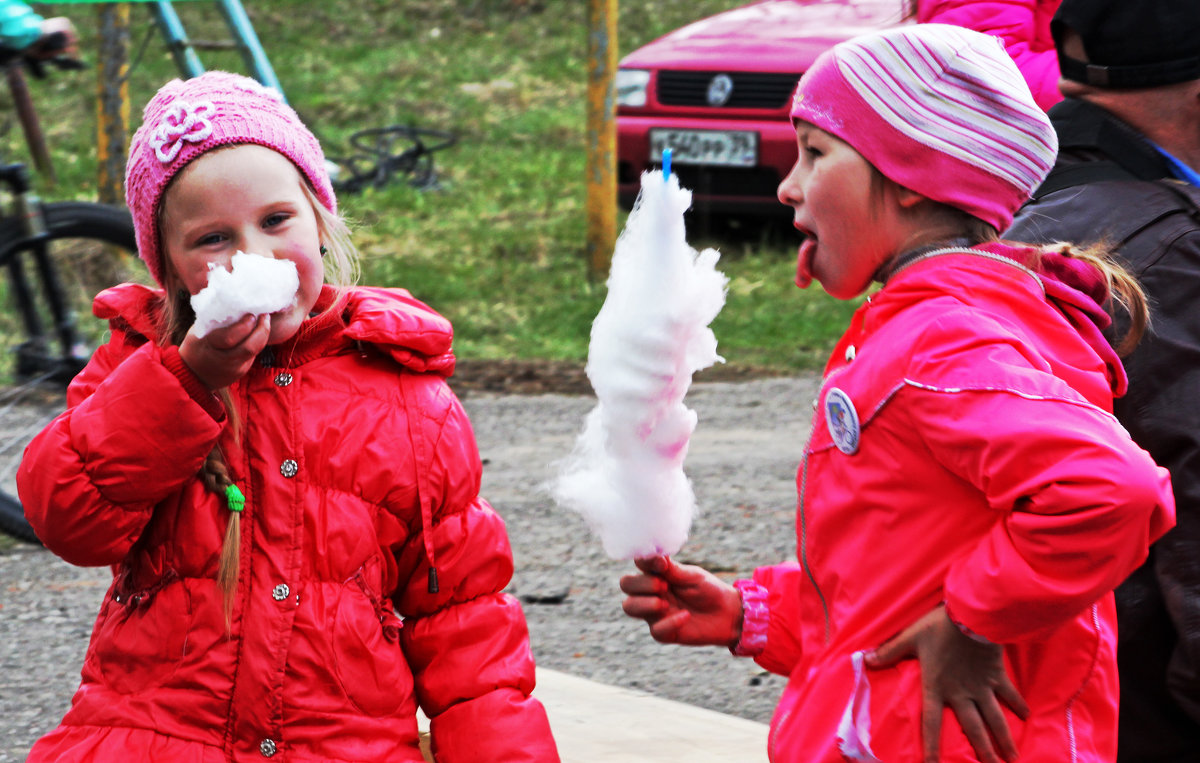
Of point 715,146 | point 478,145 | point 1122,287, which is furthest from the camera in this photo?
point 478,145

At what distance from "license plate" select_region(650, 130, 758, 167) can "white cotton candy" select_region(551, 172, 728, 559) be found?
26.0ft

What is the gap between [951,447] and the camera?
188cm

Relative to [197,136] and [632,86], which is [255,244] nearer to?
[197,136]

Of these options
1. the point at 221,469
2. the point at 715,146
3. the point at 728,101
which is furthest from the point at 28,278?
the point at 728,101

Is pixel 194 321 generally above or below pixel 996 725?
above

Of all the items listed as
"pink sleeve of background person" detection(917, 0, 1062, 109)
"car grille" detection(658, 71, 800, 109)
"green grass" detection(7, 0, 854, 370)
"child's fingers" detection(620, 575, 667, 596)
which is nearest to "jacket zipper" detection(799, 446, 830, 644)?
"child's fingers" detection(620, 575, 667, 596)

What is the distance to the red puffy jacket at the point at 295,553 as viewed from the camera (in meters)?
2.21

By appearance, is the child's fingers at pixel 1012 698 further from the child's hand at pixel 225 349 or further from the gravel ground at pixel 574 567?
the gravel ground at pixel 574 567

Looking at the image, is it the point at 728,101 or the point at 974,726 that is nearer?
the point at 974,726

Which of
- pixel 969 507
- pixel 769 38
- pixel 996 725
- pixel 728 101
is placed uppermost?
pixel 969 507

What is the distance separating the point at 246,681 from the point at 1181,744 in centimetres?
156

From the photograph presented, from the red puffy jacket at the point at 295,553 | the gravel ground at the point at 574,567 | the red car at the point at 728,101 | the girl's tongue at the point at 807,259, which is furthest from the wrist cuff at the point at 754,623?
the red car at the point at 728,101

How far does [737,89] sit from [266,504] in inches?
331

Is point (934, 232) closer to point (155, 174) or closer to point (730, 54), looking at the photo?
point (155, 174)
